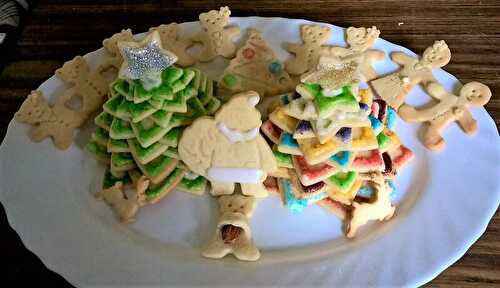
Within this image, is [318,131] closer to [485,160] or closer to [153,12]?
[485,160]

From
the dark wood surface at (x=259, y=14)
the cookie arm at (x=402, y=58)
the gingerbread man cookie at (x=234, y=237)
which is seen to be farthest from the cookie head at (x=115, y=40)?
the cookie arm at (x=402, y=58)

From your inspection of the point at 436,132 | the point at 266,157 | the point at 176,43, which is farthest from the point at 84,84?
the point at 436,132

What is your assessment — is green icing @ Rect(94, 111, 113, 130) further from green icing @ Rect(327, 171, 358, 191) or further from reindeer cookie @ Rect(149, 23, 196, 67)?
green icing @ Rect(327, 171, 358, 191)

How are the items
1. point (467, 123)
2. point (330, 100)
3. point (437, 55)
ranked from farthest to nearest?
point (437, 55) < point (467, 123) < point (330, 100)

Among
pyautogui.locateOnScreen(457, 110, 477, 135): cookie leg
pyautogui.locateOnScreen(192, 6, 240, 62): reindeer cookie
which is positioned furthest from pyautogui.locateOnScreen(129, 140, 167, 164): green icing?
pyautogui.locateOnScreen(457, 110, 477, 135): cookie leg

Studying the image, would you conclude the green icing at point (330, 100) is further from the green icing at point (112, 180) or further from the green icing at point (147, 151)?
the green icing at point (112, 180)

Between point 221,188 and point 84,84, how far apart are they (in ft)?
1.20

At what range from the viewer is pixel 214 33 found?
120 centimetres

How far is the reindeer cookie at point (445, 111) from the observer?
1037 millimetres

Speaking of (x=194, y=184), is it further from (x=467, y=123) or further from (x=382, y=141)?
(x=467, y=123)

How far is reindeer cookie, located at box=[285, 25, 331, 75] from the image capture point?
3.79ft

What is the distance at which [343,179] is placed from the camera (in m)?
0.92

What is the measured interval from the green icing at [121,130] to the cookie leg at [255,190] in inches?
8.0

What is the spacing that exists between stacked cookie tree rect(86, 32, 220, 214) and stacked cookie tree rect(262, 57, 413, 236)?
0.13m
